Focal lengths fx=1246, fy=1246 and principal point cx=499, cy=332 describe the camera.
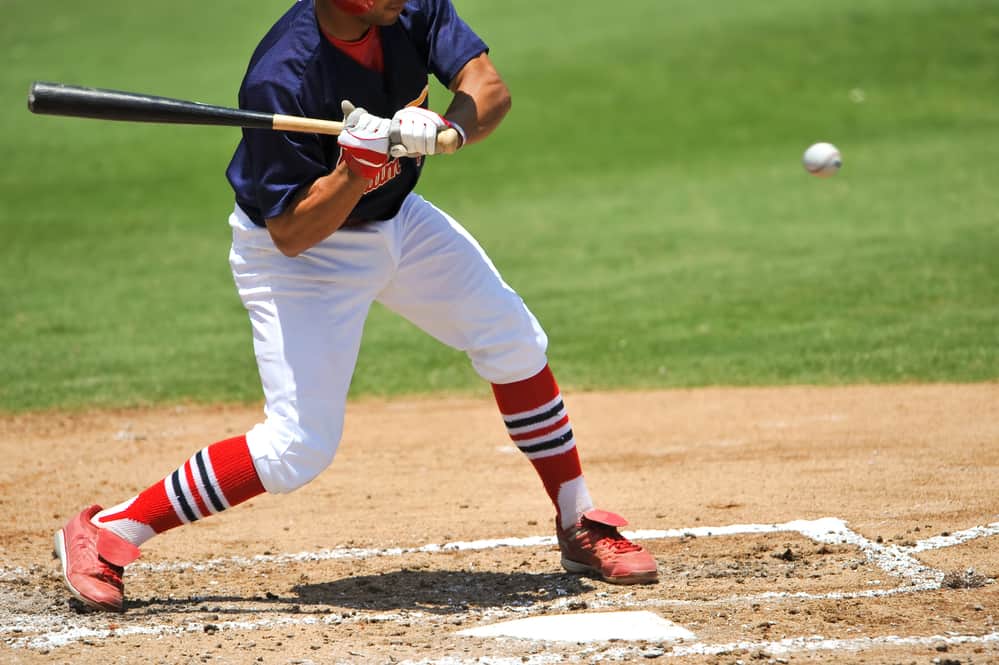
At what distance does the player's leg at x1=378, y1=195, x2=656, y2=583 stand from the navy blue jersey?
21 cm

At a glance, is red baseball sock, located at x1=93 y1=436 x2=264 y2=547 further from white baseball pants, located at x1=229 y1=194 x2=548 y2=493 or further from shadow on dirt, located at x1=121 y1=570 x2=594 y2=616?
shadow on dirt, located at x1=121 y1=570 x2=594 y2=616

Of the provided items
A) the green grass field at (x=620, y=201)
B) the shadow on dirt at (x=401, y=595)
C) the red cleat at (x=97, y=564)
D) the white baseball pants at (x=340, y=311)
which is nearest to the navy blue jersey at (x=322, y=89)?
the white baseball pants at (x=340, y=311)

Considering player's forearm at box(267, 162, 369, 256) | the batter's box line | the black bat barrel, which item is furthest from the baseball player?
Result: the batter's box line

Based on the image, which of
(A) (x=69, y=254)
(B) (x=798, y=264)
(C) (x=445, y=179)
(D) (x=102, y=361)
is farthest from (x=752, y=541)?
(C) (x=445, y=179)

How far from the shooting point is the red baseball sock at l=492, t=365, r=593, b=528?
14.2ft

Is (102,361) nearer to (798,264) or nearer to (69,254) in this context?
(69,254)

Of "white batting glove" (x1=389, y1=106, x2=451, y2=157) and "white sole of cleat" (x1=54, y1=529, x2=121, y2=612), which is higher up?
"white batting glove" (x1=389, y1=106, x2=451, y2=157)

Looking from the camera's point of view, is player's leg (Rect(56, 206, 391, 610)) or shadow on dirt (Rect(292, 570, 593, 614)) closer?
player's leg (Rect(56, 206, 391, 610))

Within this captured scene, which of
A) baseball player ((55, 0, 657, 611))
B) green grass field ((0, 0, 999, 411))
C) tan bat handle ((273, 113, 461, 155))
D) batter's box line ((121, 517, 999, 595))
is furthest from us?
green grass field ((0, 0, 999, 411))

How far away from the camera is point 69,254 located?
41.4ft

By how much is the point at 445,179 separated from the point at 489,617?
12388mm

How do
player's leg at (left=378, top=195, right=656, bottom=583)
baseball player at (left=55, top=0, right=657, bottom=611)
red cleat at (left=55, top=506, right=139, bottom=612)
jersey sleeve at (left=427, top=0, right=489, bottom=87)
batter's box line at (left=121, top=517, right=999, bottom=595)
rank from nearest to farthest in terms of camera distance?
baseball player at (left=55, top=0, right=657, bottom=611)
red cleat at (left=55, top=506, right=139, bottom=612)
jersey sleeve at (left=427, top=0, right=489, bottom=87)
player's leg at (left=378, top=195, right=656, bottom=583)
batter's box line at (left=121, top=517, right=999, bottom=595)

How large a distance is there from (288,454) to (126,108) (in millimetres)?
1172

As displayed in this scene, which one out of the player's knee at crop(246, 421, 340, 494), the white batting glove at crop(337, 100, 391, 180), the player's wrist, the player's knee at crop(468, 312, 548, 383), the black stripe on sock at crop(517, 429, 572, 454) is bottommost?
the black stripe on sock at crop(517, 429, 572, 454)
